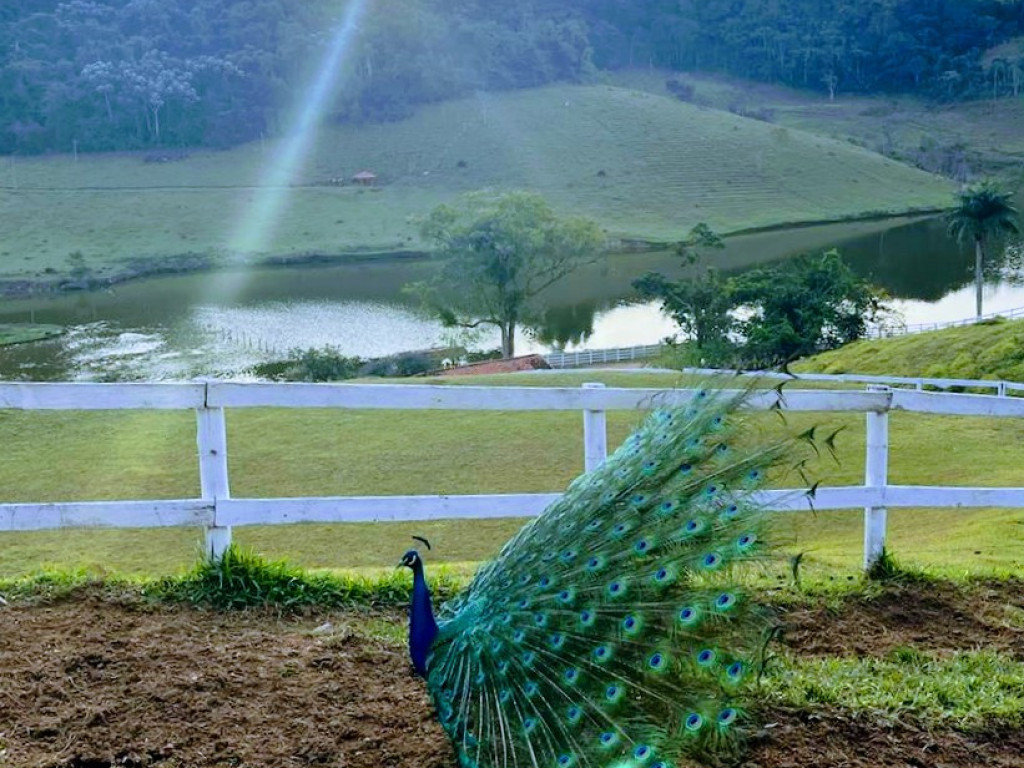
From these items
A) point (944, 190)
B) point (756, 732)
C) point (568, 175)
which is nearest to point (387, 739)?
point (756, 732)

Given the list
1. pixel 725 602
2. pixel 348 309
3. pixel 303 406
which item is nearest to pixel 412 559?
pixel 725 602

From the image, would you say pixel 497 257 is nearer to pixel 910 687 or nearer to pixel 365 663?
pixel 365 663

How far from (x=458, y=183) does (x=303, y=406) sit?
103603mm

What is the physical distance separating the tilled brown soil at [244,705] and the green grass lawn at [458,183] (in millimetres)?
85740

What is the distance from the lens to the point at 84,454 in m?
16.4

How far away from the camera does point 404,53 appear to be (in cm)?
14512

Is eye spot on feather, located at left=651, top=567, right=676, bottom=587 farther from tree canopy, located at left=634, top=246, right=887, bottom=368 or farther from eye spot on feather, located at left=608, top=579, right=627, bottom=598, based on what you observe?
tree canopy, located at left=634, top=246, right=887, bottom=368

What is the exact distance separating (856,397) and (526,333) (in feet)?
183

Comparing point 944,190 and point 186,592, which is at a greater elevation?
point 944,190

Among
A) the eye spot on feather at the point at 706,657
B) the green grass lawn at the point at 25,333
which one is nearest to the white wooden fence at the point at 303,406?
the eye spot on feather at the point at 706,657

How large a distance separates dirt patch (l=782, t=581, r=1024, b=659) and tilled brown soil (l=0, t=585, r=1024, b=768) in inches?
1.1

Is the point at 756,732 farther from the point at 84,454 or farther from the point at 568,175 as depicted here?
the point at 568,175

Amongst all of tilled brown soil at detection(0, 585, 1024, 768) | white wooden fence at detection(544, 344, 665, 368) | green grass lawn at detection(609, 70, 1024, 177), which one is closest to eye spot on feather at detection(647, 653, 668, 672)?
tilled brown soil at detection(0, 585, 1024, 768)

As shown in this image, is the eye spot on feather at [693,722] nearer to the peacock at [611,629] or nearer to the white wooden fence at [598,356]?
the peacock at [611,629]
